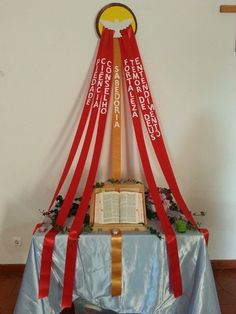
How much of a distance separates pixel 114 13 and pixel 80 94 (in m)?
0.59

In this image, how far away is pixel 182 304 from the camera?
1.62m

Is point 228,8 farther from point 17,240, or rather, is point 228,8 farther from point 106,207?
point 17,240

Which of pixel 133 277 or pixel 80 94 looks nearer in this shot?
pixel 133 277

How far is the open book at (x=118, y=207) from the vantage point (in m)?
1.66

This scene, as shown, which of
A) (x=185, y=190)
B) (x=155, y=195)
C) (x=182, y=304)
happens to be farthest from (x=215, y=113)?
(x=182, y=304)

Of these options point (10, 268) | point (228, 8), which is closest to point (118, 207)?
point (10, 268)

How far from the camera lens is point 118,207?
5.55 ft

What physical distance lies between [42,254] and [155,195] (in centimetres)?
74

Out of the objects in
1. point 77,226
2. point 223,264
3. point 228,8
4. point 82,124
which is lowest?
point 223,264

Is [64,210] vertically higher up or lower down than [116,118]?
lower down

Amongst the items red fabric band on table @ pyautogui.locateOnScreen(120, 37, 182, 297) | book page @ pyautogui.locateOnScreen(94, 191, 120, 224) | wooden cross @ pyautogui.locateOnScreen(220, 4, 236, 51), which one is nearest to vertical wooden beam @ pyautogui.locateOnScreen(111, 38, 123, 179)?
red fabric band on table @ pyautogui.locateOnScreen(120, 37, 182, 297)

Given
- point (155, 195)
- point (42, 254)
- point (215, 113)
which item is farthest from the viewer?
point (215, 113)

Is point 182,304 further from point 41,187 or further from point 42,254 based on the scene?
point 41,187

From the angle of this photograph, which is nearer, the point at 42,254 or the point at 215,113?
the point at 42,254
